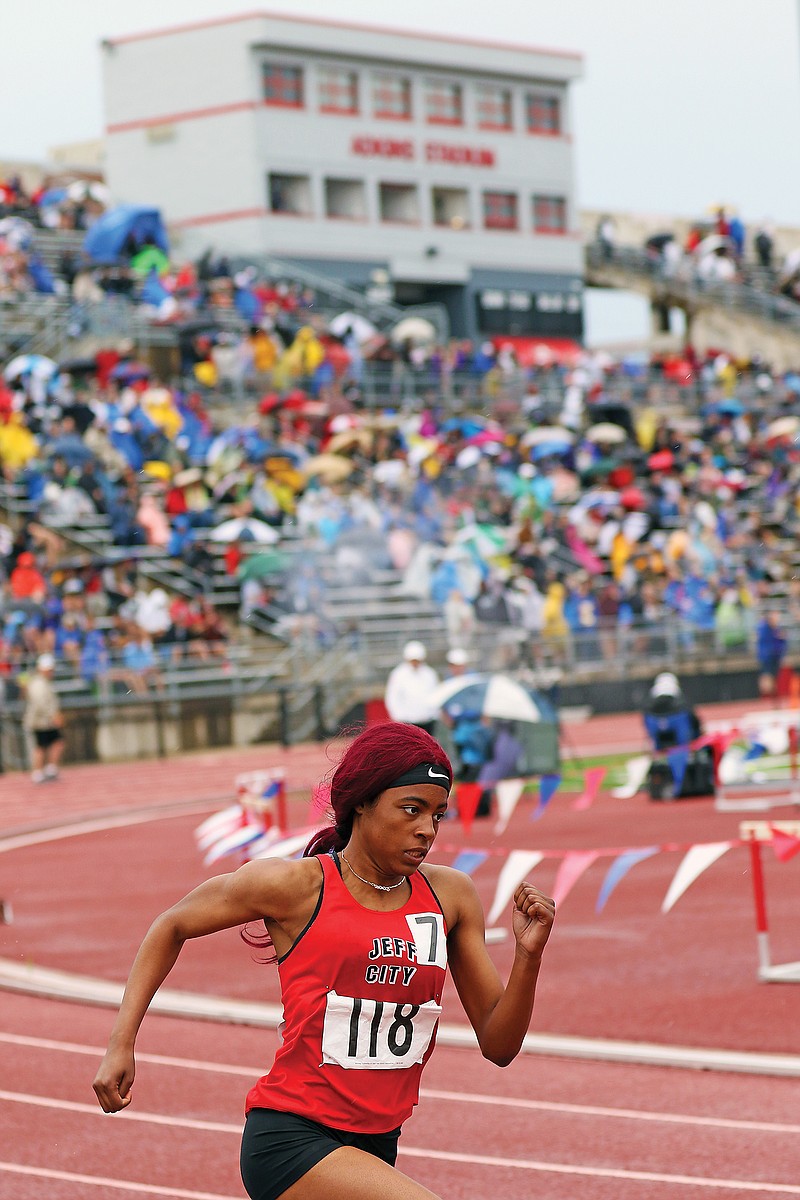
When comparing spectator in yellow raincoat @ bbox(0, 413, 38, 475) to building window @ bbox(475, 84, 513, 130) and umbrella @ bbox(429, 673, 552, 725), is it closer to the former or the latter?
umbrella @ bbox(429, 673, 552, 725)

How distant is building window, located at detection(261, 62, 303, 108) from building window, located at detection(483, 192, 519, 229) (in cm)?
680

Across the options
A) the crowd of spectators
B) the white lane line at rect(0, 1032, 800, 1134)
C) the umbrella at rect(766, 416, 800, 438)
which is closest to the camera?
the white lane line at rect(0, 1032, 800, 1134)

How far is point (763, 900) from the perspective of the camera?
33.8 feet

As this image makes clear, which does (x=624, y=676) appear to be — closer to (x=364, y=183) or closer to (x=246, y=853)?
(x=246, y=853)

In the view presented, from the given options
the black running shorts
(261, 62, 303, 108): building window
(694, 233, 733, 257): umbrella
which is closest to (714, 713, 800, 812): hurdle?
the black running shorts

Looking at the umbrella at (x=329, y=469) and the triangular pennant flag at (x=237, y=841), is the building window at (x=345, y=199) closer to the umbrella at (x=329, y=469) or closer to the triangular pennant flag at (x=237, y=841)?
the umbrella at (x=329, y=469)

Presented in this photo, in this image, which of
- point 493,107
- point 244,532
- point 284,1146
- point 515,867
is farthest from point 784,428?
point 284,1146

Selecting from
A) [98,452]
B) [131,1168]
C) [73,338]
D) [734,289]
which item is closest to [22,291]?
[73,338]

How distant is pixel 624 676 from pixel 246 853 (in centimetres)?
1637

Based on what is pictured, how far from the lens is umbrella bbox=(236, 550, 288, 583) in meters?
29.9

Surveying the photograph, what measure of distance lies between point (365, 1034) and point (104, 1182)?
11.6 ft

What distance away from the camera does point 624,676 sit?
31672 mm

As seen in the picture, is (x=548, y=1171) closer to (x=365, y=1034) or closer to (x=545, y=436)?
(x=365, y=1034)

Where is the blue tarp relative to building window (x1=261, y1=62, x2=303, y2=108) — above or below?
below
